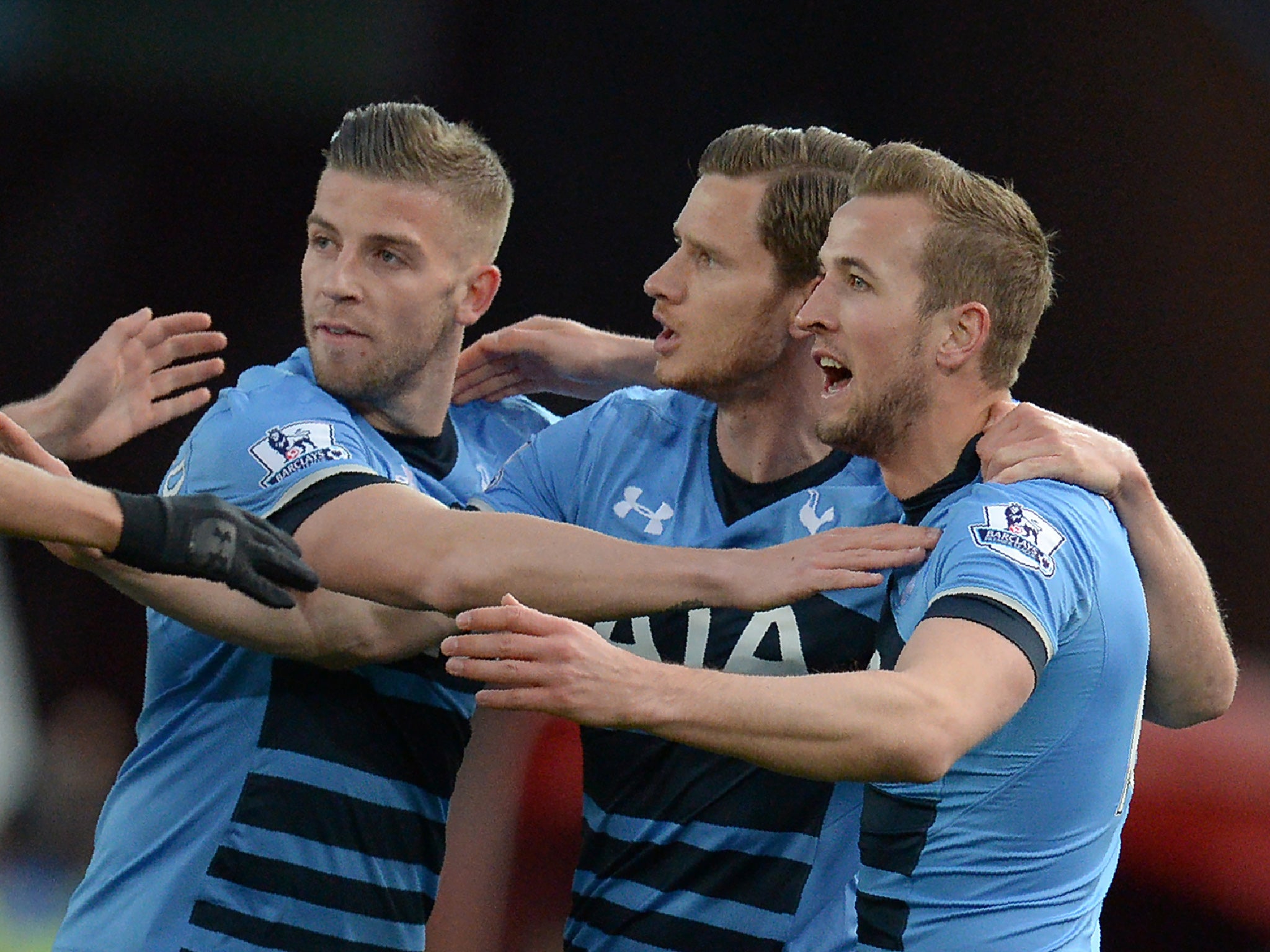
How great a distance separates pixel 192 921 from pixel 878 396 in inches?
67.4

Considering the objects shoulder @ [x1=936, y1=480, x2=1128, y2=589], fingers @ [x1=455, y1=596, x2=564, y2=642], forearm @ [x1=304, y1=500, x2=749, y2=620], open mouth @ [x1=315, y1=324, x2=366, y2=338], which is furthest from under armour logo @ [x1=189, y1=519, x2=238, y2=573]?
shoulder @ [x1=936, y1=480, x2=1128, y2=589]

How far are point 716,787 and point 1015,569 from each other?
95 centimetres

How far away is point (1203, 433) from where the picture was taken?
7.73m

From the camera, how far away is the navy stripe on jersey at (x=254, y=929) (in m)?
3.17

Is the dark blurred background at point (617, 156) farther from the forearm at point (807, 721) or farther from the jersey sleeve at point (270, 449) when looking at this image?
the forearm at point (807, 721)

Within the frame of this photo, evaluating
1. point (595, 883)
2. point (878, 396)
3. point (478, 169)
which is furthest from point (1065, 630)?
point (478, 169)

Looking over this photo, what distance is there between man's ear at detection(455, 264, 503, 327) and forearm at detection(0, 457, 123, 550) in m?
1.34

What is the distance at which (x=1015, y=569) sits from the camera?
2.47 m

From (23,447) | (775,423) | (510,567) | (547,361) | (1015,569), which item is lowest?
(1015,569)

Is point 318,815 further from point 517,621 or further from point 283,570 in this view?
point 517,621

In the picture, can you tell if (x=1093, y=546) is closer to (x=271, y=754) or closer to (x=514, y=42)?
(x=271, y=754)

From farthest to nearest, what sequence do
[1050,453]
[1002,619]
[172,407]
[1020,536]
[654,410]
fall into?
[172,407] → [654,410] → [1050,453] → [1020,536] → [1002,619]

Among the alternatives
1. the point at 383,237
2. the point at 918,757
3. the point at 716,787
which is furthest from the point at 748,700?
the point at 383,237

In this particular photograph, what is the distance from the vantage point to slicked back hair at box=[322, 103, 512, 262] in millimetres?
3660
